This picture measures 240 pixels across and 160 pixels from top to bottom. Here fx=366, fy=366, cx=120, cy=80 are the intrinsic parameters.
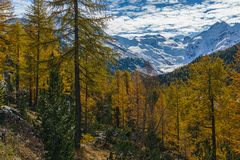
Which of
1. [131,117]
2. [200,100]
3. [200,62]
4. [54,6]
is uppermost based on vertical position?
[54,6]

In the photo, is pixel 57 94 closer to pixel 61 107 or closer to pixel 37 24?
pixel 61 107

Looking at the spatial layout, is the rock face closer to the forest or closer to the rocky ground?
the rocky ground

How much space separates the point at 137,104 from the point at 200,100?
28871 millimetres

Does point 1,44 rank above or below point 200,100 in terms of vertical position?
above

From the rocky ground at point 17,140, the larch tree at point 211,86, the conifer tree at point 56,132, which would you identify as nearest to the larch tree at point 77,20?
the rocky ground at point 17,140

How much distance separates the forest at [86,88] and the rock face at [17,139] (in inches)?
5.3

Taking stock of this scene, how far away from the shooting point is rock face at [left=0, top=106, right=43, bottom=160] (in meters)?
17.2

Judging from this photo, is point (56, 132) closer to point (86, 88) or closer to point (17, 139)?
point (17, 139)

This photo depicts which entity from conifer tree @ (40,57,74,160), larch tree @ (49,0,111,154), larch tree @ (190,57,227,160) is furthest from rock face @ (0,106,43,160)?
larch tree @ (190,57,227,160)

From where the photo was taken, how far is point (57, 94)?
61.3 ft

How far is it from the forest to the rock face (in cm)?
13

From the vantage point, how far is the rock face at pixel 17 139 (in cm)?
1725

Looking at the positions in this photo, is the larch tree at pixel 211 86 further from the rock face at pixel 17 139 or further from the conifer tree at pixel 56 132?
the conifer tree at pixel 56 132

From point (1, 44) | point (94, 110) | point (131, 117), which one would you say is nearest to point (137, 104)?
point (131, 117)
